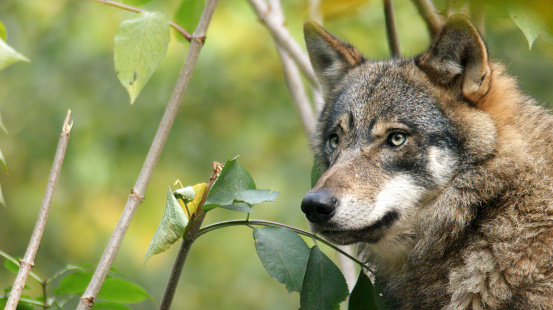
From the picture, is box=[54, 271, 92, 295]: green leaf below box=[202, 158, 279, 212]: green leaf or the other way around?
below

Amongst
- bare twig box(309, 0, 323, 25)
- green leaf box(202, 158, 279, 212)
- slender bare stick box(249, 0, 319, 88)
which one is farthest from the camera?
bare twig box(309, 0, 323, 25)

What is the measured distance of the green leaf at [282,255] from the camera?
258 cm

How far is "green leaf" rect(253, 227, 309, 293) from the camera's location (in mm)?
2583

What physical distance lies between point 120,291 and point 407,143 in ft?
5.77

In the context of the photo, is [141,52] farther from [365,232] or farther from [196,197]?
[365,232]

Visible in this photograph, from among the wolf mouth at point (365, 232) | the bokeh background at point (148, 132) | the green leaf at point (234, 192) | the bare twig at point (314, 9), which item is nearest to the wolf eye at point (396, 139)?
the wolf mouth at point (365, 232)

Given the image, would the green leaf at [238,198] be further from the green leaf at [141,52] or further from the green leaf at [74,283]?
the green leaf at [74,283]

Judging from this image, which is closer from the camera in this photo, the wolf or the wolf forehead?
the wolf

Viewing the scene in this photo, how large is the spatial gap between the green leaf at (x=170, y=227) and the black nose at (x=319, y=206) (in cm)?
76

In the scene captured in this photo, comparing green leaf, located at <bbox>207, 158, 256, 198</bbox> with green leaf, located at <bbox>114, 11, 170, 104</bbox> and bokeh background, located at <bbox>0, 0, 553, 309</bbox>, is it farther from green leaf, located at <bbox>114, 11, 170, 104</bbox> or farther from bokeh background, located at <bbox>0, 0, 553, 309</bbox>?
bokeh background, located at <bbox>0, 0, 553, 309</bbox>

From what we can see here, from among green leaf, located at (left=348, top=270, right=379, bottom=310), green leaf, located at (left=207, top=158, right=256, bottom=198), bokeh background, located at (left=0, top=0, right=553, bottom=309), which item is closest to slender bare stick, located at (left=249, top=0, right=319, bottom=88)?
green leaf, located at (left=207, top=158, right=256, bottom=198)

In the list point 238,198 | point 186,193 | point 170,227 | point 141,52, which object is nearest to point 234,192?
point 238,198

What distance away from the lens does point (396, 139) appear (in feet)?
11.0

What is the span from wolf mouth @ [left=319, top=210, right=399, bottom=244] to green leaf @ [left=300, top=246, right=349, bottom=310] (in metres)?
0.32
